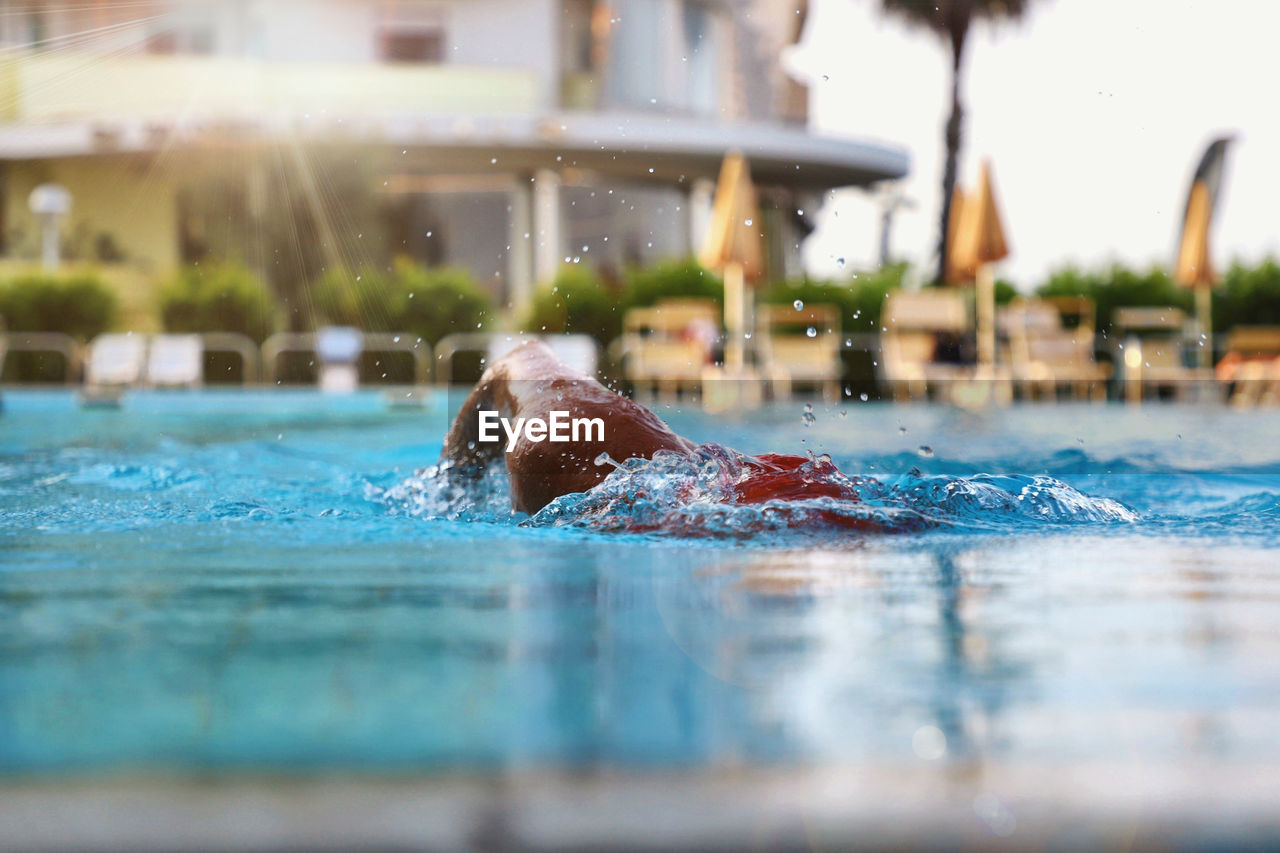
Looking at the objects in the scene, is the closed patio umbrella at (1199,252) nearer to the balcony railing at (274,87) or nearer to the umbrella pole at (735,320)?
the umbrella pole at (735,320)

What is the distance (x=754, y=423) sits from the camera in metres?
8.41

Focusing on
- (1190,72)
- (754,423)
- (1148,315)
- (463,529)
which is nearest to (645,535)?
(463,529)

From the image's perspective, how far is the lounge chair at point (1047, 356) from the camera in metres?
12.8

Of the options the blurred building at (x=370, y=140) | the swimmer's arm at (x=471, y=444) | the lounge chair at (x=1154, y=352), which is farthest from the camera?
the blurred building at (x=370, y=140)

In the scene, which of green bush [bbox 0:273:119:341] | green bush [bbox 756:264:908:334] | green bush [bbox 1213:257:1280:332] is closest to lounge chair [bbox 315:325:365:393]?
green bush [bbox 0:273:119:341]

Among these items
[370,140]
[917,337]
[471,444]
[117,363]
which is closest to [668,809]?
[471,444]

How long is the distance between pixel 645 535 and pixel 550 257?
18.0 m

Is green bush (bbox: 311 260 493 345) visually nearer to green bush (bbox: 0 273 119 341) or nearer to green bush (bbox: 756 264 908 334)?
green bush (bbox: 0 273 119 341)

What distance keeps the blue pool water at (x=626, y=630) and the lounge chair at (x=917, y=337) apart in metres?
9.00

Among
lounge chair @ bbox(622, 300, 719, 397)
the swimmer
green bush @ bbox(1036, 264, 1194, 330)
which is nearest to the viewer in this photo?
the swimmer

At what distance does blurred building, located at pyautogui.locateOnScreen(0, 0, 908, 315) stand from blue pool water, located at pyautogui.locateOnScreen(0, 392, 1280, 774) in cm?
1604

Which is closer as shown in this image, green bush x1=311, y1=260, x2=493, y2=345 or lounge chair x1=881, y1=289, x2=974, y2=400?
lounge chair x1=881, y1=289, x2=974, y2=400

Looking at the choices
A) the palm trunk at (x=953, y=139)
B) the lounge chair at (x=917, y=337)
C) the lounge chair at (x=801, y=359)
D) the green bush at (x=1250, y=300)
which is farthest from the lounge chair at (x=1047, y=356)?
the palm trunk at (x=953, y=139)

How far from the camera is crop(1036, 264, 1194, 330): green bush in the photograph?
50.1ft
